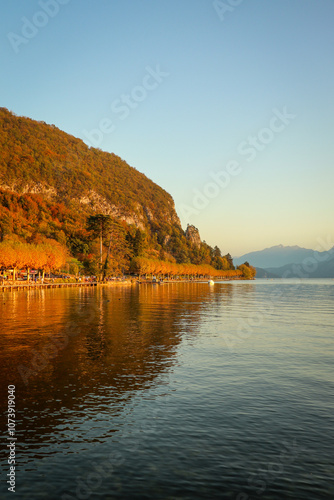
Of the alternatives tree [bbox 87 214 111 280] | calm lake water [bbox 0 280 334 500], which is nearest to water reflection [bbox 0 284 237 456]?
calm lake water [bbox 0 280 334 500]

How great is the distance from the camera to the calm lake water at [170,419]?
10.1 meters

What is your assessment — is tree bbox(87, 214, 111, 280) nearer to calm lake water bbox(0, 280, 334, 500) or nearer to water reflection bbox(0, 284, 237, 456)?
water reflection bbox(0, 284, 237, 456)

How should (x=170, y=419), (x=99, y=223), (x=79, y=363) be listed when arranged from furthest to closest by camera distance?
(x=99, y=223) < (x=79, y=363) < (x=170, y=419)

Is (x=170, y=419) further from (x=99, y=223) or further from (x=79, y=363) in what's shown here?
(x=99, y=223)

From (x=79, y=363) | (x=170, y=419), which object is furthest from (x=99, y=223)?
(x=170, y=419)

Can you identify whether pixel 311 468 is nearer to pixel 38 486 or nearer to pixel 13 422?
pixel 38 486

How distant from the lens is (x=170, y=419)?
14.2 m

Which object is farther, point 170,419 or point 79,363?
point 79,363

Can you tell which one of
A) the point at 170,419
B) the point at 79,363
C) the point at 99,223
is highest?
the point at 99,223

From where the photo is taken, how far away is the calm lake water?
33.0 feet

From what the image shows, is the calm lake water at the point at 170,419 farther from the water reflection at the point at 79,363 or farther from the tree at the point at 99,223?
the tree at the point at 99,223

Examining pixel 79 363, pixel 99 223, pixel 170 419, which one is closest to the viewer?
pixel 170 419

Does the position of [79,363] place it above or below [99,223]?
below

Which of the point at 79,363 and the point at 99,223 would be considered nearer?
the point at 79,363
